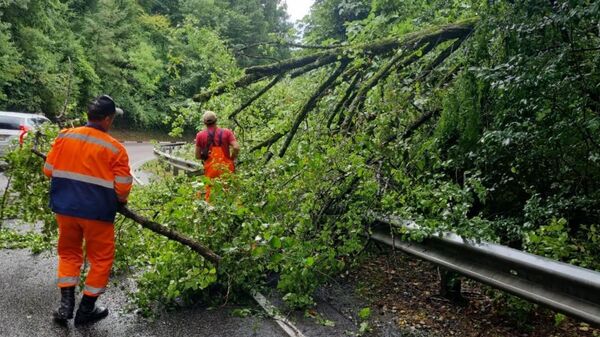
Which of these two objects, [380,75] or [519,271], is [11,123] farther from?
[519,271]

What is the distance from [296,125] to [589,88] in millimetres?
3014

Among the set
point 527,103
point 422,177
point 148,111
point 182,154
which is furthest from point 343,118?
point 148,111

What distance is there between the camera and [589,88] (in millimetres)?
3770

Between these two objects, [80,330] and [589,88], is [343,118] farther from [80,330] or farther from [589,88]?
[80,330]

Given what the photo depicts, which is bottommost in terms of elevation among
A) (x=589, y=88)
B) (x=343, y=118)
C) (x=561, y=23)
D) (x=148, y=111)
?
(x=148, y=111)

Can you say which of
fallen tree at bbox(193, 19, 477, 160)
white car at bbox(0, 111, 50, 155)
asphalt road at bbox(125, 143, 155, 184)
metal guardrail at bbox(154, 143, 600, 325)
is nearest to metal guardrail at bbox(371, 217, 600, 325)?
metal guardrail at bbox(154, 143, 600, 325)

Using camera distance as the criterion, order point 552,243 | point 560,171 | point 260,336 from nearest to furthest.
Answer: point 552,243
point 260,336
point 560,171

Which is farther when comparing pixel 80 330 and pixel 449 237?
pixel 80 330

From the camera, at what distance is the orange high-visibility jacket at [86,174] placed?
4004 millimetres

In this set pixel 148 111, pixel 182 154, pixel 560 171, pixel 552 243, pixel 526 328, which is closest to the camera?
pixel 552 243

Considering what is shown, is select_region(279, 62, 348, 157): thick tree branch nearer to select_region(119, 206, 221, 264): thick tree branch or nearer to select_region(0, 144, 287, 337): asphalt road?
select_region(119, 206, 221, 264): thick tree branch

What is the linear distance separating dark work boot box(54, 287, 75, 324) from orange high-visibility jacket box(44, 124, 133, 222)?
2.05ft

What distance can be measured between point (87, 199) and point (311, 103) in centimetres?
287

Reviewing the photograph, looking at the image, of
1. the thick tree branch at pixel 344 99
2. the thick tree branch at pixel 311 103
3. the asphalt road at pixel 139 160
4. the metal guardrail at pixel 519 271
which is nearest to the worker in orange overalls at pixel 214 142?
the thick tree branch at pixel 311 103
